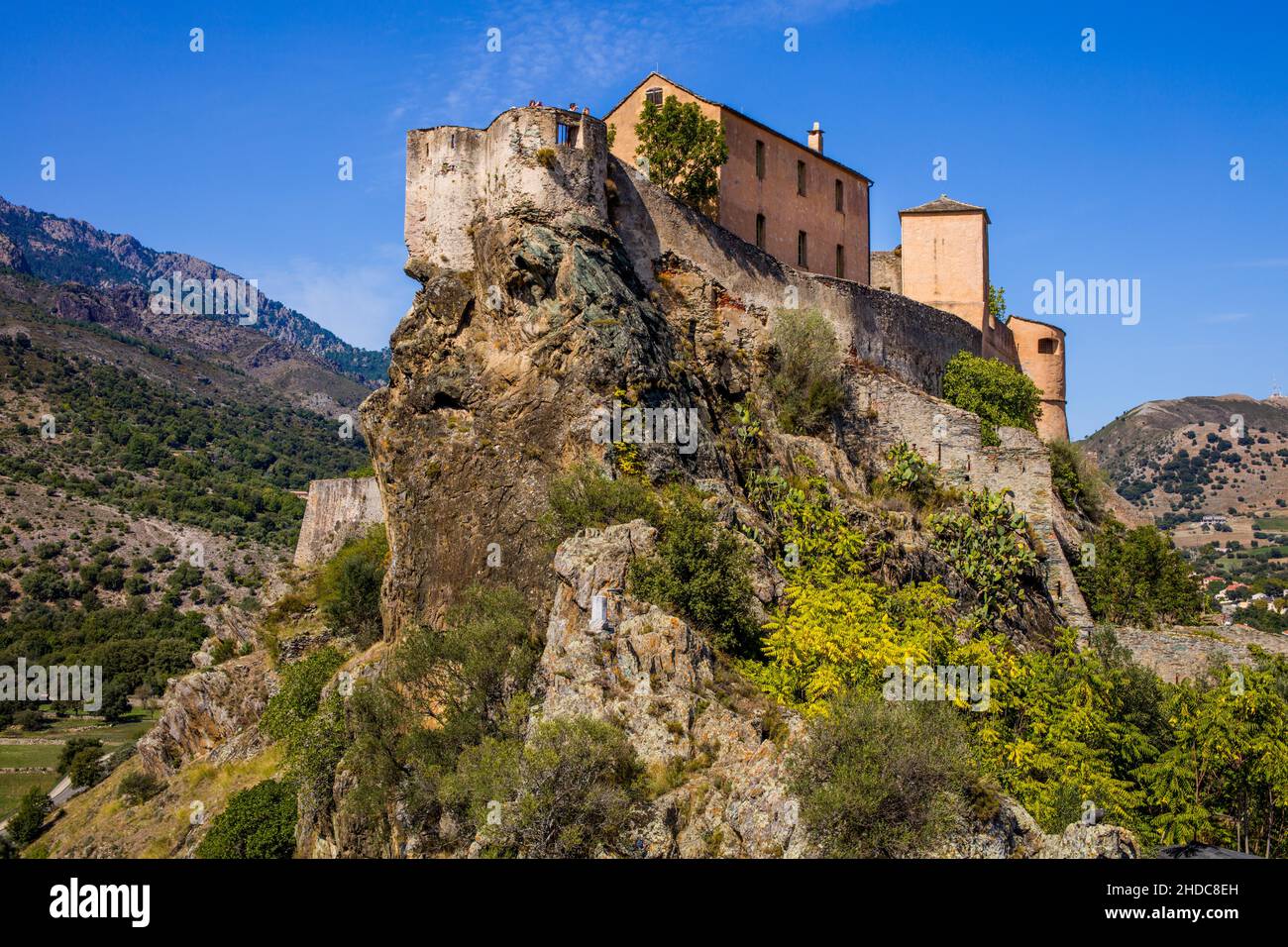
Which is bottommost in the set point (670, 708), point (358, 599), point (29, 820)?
point (29, 820)

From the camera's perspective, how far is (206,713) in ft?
120

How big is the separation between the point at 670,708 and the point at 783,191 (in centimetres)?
2401

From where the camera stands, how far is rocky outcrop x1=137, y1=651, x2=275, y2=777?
36.3 metres

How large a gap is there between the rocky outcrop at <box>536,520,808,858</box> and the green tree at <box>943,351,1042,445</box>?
67.1 feet

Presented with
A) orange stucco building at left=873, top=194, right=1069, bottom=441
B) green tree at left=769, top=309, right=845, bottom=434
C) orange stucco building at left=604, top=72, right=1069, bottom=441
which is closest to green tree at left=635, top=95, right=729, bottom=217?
orange stucco building at left=604, top=72, right=1069, bottom=441

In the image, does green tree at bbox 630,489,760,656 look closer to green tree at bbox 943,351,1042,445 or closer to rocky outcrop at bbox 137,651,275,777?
rocky outcrop at bbox 137,651,275,777

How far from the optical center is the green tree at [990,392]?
40.8 metres

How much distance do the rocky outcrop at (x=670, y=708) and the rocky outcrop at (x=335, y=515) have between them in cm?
1997

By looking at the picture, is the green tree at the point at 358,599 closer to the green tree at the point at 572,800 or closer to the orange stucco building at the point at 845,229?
the orange stucco building at the point at 845,229

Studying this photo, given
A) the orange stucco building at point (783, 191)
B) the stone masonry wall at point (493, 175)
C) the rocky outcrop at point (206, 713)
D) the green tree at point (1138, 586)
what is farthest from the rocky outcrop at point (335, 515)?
the green tree at point (1138, 586)

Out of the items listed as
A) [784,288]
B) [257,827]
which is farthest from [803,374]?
[257,827]

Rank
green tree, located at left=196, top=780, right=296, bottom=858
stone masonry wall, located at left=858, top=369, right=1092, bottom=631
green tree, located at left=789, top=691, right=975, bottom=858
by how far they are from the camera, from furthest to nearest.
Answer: stone masonry wall, located at left=858, top=369, right=1092, bottom=631
green tree, located at left=196, top=780, right=296, bottom=858
green tree, located at left=789, top=691, right=975, bottom=858

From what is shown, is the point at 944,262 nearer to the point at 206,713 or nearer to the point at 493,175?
the point at 493,175

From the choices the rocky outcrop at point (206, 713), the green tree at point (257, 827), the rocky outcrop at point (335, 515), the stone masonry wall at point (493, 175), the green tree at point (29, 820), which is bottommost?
the green tree at point (29, 820)
